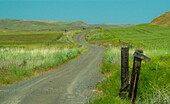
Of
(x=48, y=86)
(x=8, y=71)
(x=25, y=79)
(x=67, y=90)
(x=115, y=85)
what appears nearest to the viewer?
(x=115, y=85)

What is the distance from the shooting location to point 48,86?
39.2 ft

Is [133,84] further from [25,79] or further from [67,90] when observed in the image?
[25,79]

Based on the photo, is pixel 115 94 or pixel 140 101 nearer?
pixel 140 101

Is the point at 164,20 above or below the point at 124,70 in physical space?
above

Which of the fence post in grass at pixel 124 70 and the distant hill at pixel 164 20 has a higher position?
the distant hill at pixel 164 20

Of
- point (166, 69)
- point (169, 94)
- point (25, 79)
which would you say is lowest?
point (25, 79)

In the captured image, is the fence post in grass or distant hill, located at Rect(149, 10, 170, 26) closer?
the fence post in grass

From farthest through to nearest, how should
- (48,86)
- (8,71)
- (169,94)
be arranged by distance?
(8,71), (48,86), (169,94)

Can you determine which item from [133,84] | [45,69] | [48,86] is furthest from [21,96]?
[45,69]

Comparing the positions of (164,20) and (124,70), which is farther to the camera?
(164,20)

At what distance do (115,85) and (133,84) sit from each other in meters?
2.49

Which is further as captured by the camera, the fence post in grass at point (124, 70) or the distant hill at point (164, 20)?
the distant hill at point (164, 20)

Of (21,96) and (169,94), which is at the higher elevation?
(169,94)

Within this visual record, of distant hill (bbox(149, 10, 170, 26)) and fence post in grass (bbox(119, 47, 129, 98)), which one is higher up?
distant hill (bbox(149, 10, 170, 26))
